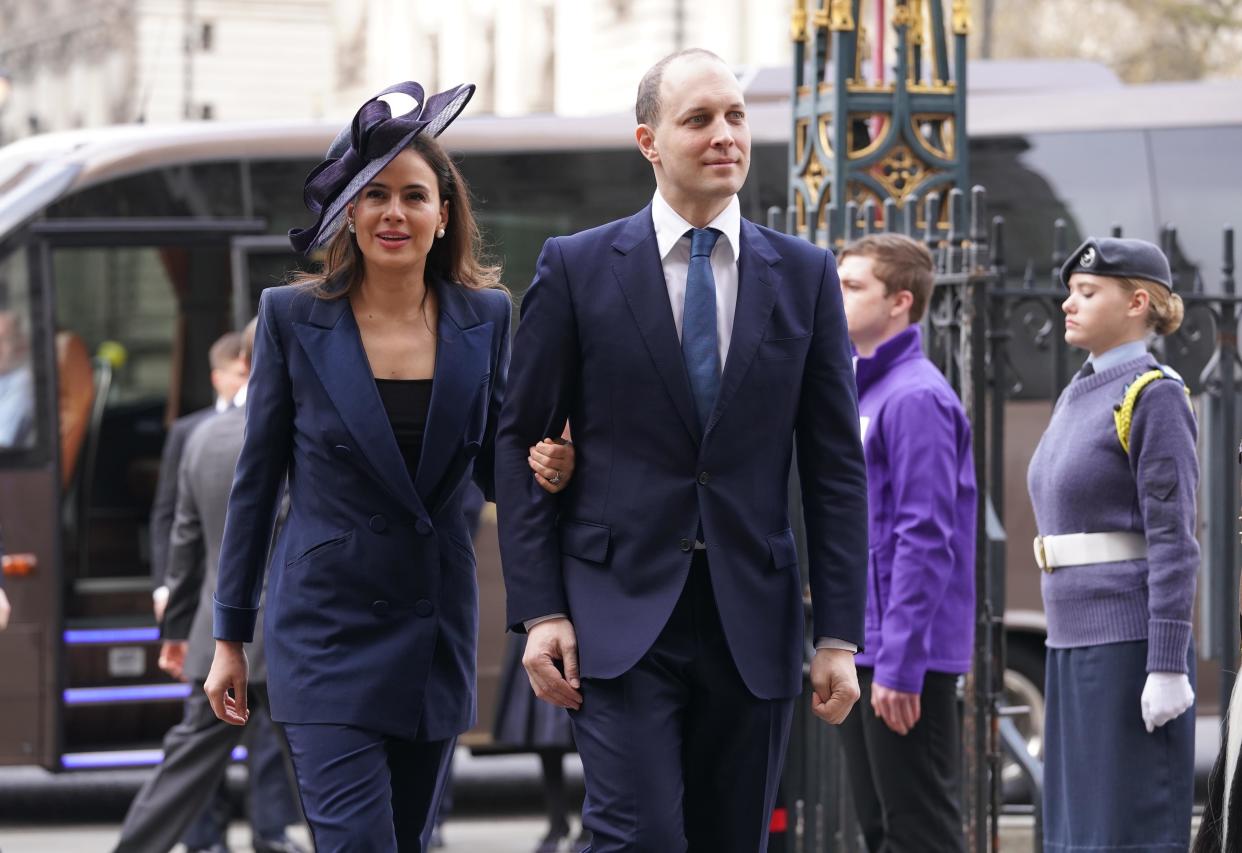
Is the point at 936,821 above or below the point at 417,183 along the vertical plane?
below

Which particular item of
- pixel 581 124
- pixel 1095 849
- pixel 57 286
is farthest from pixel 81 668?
pixel 1095 849

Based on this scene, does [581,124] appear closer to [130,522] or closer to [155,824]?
[130,522]

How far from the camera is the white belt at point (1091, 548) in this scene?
5469mm

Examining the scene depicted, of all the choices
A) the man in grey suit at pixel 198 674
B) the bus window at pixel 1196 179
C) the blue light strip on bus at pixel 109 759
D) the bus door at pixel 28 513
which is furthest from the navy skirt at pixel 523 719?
the bus window at pixel 1196 179

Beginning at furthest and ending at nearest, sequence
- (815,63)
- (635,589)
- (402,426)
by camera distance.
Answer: (815,63) → (402,426) → (635,589)

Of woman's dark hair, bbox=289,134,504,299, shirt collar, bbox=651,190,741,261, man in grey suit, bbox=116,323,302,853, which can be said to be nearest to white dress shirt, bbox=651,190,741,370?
shirt collar, bbox=651,190,741,261

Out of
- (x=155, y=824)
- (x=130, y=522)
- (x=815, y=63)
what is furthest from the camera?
(x=130, y=522)

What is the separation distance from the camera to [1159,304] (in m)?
5.61

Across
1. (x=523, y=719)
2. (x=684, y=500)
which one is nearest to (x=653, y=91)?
(x=684, y=500)

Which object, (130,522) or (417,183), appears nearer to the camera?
(417,183)

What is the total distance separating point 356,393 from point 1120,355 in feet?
6.75

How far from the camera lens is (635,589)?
4105 millimetres

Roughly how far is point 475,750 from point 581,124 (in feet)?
10.3

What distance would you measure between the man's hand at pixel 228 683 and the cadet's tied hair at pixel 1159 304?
2410mm
